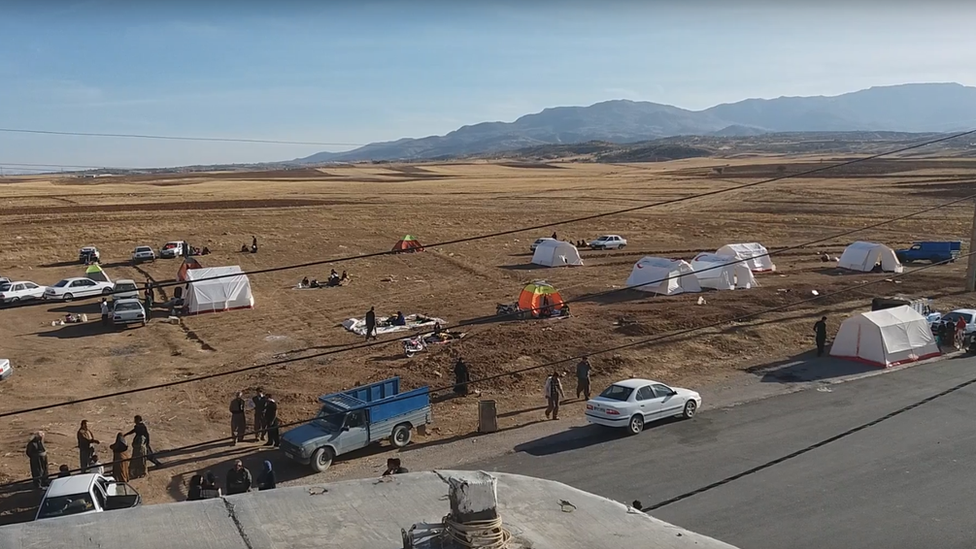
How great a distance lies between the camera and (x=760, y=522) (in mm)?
12977

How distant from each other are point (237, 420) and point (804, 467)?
12934 mm

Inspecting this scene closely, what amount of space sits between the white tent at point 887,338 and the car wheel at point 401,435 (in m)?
15.1

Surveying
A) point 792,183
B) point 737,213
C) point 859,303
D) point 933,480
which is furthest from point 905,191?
point 933,480

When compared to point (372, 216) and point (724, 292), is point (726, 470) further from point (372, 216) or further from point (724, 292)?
point (372, 216)

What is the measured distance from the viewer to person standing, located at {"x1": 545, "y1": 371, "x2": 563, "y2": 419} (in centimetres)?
1891

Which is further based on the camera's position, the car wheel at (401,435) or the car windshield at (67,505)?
the car wheel at (401,435)

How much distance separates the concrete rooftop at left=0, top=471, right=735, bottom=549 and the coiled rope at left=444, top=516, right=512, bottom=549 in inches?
18.8

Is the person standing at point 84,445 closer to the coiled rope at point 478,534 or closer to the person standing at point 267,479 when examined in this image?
the person standing at point 267,479

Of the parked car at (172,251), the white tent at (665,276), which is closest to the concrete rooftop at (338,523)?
the white tent at (665,276)

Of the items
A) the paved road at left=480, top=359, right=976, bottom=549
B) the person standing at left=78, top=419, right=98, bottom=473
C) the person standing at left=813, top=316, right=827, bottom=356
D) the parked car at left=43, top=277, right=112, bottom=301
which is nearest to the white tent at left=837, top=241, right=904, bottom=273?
the person standing at left=813, top=316, right=827, bottom=356

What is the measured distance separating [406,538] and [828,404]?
1604cm

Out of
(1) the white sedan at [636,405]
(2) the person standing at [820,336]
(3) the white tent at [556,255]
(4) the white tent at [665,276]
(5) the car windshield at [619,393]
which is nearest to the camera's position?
(1) the white sedan at [636,405]

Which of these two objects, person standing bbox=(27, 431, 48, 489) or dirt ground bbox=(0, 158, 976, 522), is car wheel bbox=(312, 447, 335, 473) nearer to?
dirt ground bbox=(0, 158, 976, 522)

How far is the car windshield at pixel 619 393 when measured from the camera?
1805cm
